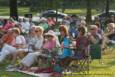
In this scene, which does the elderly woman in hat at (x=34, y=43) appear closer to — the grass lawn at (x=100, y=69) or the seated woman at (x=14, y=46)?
the seated woman at (x=14, y=46)

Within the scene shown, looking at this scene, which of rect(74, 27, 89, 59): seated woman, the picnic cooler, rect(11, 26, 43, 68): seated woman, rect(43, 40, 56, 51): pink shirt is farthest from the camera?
the picnic cooler

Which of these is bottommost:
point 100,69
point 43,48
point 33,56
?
point 100,69

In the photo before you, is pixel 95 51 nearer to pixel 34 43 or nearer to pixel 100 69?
pixel 100 69

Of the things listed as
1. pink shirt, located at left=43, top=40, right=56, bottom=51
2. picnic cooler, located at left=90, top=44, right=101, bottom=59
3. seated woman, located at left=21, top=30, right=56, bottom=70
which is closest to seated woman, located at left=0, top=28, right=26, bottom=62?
seated woman, located at left=21, top=30, right=56, bottom=70

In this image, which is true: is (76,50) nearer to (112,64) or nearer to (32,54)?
(32,54)

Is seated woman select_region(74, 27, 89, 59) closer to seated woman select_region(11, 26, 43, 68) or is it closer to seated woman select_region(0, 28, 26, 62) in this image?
seated woman select_region(11, 26, 43, 68)

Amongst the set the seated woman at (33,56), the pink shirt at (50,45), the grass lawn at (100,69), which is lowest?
the grass lawn at (100,69)

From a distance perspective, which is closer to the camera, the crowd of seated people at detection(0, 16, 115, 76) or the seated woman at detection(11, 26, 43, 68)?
the crowd of seated people at detection(0, 16, 115, 76)

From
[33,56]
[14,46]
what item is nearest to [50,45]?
[33,56]

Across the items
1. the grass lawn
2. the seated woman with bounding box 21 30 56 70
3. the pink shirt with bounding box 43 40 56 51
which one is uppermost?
the pink shirt with bounding box 43 40 56 51

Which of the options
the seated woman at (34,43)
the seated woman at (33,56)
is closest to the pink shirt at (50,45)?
the seated woman at (33,56)

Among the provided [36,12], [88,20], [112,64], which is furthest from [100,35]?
[36,12]

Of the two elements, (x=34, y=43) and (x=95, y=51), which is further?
(x=34, y=43)

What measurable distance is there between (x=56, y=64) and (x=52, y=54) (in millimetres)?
373
